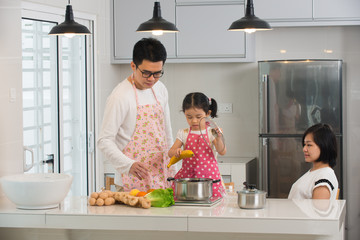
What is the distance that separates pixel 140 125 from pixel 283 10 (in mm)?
2381

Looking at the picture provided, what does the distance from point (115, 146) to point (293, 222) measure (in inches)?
40.3

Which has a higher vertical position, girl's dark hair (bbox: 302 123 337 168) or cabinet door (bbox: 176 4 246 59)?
cabinet door (bbox: 176 4 246 59)

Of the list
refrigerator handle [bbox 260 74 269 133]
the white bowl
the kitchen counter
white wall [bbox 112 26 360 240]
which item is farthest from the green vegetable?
white wall [bbox 112 26 360 240]

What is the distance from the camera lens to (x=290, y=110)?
4926 mm

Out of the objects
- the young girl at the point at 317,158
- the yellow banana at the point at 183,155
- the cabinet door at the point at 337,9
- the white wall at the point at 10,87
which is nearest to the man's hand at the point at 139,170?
the yellow banana at the point at 183,155

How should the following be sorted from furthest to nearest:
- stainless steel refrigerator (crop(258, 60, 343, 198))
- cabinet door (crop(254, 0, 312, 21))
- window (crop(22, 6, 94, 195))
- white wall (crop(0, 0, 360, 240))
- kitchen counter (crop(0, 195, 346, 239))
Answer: white wall (crop(0, 0, 360, 240)), cabinet door (crop(254, 0, 312, 21)), stainless steel refrigerator (crop(258, 60, 343, 198)), window (crop(22, 6, 94, 195)), kitchen counter (crop(0, 195, 346, 239))

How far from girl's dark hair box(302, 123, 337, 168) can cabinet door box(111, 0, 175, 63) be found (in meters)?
2.33

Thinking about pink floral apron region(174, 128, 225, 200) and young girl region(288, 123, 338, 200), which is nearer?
young girl region(288, 123, 338, 200)

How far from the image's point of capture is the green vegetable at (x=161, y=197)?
2686mm

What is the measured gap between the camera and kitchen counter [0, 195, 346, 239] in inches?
95.9

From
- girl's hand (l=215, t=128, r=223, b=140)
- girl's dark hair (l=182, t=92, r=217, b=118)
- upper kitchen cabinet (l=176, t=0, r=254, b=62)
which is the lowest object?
girl's hand (l=215, t=128, r=223, b=140)

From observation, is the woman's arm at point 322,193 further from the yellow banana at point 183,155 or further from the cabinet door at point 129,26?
the cabinet door at point 129,26

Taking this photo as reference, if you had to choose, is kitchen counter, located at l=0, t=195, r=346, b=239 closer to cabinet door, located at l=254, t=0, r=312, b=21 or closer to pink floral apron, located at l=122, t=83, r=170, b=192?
pink floral apron, located at l=122, t=83, r=170, b=192

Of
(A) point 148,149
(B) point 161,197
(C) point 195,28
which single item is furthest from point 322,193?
(C) point 195,28
